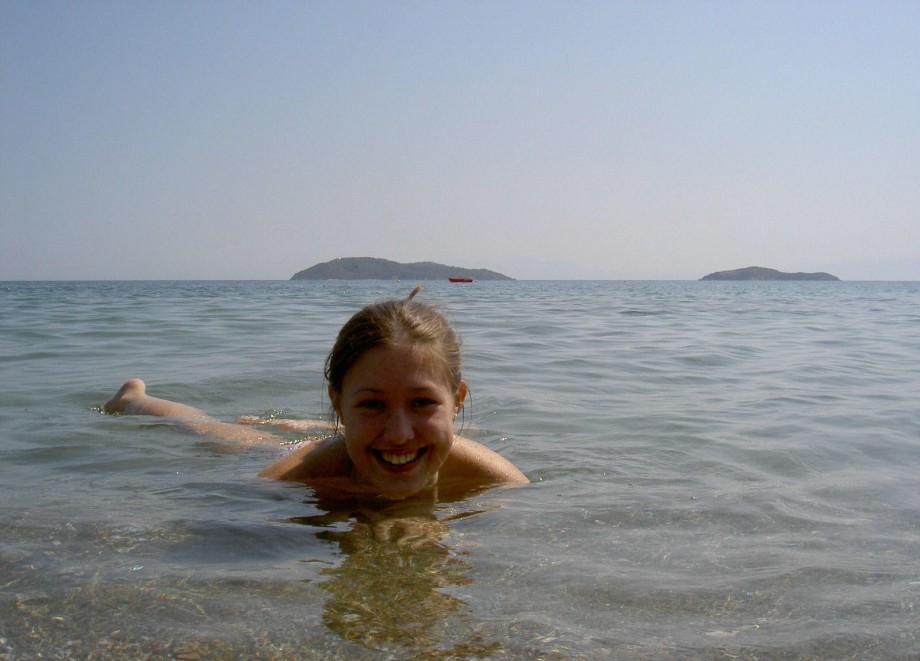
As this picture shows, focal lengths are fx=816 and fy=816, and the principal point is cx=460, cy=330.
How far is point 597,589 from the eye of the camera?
8.04ft

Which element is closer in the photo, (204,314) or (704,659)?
(704,659)

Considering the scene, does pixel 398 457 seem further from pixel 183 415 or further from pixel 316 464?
pixel 183 415

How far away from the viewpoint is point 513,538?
299 cm

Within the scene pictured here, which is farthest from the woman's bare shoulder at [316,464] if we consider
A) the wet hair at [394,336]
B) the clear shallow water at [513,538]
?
the wet hair at [394,336]

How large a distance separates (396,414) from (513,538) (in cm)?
66

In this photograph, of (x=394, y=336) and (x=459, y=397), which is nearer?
(x=394, y=336)

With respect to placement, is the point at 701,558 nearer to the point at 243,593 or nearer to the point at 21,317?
the point at 243,593

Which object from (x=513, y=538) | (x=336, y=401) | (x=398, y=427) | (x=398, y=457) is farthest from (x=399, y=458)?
(x=513, y=538)

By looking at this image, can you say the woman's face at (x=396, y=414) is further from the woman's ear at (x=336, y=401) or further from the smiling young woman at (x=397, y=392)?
the woman's ear at (x=336, y=401)

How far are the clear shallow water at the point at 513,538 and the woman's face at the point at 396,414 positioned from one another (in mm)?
219

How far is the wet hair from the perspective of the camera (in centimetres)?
329

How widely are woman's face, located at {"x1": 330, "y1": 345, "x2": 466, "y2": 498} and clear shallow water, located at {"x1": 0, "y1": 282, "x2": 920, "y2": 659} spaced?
0.22 m

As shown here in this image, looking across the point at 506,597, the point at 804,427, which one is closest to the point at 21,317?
the point at 804,427

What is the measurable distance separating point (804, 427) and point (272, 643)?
4.18 m
